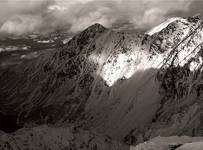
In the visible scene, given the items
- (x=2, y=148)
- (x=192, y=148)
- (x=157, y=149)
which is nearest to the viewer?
(x=192, y=148)

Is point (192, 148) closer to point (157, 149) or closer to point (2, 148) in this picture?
point (157, 149)

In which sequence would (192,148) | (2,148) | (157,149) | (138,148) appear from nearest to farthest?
1. (192,148)
2. (157,149)
3. (138,148)
4. (2,148)

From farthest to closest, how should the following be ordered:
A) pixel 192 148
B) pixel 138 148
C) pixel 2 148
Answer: pixel 2 148
pixel 138 148
pixel 192 148

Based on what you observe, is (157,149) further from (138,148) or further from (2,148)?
(2,148)

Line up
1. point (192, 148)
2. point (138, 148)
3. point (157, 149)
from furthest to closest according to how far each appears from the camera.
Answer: point (138, 148), point (157, 149), point (192, 148)

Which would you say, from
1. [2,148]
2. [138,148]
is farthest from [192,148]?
[2,148]

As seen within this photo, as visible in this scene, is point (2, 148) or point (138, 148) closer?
point (138, 148)

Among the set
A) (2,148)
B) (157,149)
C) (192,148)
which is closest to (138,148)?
(157,149)

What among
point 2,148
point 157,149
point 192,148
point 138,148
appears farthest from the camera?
point 2,148

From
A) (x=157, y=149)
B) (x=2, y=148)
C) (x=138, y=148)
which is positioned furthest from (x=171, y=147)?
(x=2, y=148)
